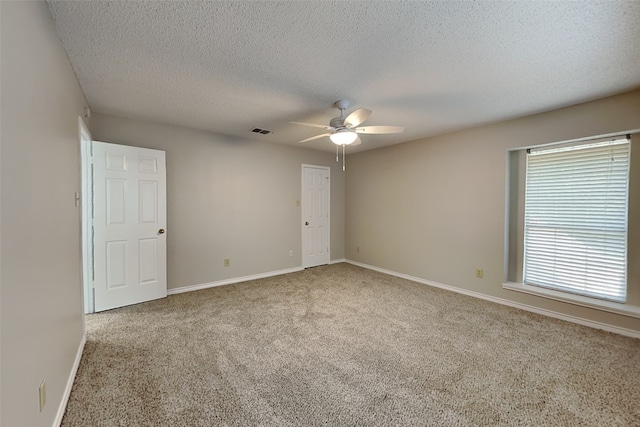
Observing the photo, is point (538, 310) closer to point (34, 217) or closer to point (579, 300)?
point (579, 300)

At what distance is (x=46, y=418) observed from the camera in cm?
137

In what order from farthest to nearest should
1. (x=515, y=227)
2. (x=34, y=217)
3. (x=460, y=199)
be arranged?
(x=460, y=199)
(x=515, y=227)
(x=34, y=217)

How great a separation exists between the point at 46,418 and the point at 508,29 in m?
3.44

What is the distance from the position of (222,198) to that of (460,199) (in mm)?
3619

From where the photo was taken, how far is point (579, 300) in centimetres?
290

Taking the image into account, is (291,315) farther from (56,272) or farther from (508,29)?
(508,29)

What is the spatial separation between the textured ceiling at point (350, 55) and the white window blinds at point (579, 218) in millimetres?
646

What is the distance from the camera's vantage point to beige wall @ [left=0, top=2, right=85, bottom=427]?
41.1 inches

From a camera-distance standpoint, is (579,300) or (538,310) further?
(538,310)

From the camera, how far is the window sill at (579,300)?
2.65m

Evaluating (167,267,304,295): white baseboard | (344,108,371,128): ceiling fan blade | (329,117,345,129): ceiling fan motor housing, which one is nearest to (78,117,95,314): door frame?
(167,267,304,295): white baseboard

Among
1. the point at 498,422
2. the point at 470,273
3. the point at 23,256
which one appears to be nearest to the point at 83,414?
the point at 23,256

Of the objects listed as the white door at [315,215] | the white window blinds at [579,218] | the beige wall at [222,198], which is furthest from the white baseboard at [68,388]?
the white window blinds at [579,218]

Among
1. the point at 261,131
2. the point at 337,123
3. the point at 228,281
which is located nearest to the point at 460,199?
the point at 337,123
